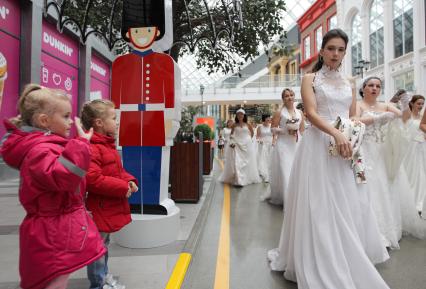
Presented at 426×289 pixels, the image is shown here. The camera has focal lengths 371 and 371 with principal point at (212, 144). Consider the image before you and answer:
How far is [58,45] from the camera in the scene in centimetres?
1229

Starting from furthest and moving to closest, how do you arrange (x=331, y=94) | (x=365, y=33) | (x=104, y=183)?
(x=365, y=33), (x=331, y=94), (x=104, y=183)

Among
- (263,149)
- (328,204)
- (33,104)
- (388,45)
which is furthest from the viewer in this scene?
(388,45)

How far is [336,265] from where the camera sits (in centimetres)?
266

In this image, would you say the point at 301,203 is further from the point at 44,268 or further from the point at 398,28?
the point at 398,28

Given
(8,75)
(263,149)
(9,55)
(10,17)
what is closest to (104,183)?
(8,75)

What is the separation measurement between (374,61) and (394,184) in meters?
22.2

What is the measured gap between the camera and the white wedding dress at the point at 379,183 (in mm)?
4223

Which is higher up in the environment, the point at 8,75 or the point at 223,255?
the point at 8,75

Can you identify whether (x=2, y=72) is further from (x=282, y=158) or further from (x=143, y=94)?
(x=282, y=158)

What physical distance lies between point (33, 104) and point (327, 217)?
2.14 metres

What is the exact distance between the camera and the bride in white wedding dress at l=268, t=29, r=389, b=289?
2680 mm

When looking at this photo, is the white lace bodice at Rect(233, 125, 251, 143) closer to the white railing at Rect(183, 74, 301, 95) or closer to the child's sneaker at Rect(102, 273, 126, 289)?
the child's sneaker at Rect(102, 273, 126, 289)

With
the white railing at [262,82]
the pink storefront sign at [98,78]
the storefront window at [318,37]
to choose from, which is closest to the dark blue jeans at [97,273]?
the pink storefront sign at [98,78]

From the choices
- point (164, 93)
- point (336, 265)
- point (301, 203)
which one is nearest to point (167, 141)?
point (164, 93)
